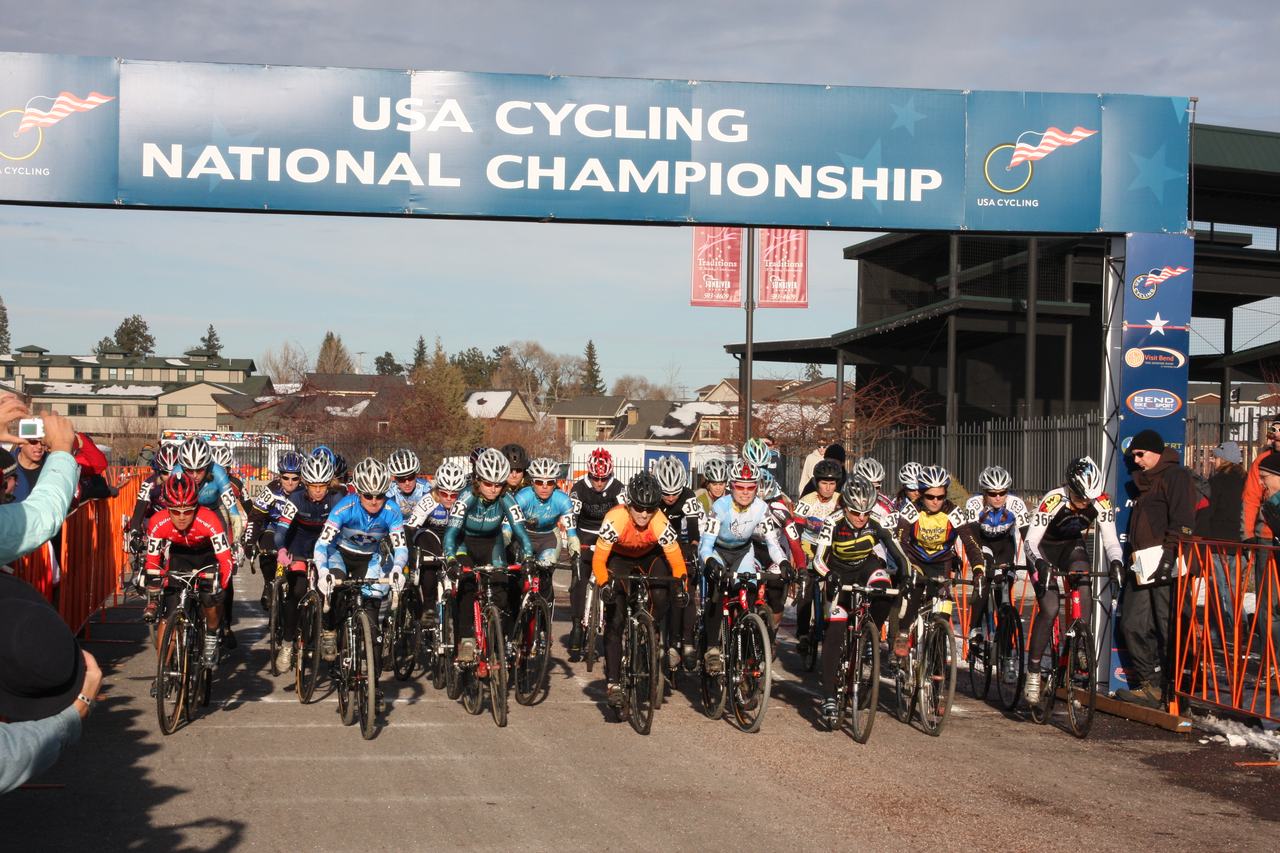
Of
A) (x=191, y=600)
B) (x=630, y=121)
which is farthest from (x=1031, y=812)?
(x=630, y=121)

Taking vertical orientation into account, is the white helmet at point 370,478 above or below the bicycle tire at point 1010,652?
above

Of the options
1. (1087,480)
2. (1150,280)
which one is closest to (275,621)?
(1087,480)

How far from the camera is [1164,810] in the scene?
7.36 metres

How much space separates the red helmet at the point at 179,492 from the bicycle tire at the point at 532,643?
2.68 m

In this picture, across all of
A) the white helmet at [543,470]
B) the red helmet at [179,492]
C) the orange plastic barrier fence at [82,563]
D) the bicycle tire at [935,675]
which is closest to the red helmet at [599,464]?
the white helmet at [543,470]

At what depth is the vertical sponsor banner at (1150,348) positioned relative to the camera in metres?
11.4

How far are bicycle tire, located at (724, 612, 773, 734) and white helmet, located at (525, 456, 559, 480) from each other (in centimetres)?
363

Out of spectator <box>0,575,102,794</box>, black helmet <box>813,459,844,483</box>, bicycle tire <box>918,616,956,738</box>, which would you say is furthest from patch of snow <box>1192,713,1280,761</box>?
spectator <box>0,575,102,794</box>

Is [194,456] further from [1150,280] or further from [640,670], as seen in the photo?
[1150,280]

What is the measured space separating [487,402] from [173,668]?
4504 inches

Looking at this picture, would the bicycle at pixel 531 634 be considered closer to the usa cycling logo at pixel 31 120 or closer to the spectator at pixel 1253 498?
the usa cycling logo at pixel 31 120

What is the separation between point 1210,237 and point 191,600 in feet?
104

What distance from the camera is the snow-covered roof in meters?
121

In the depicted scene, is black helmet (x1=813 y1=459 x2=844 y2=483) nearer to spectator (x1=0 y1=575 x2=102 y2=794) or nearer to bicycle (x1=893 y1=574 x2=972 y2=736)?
bicycle (x1=893 y1=574 x2=972 y2=736)
